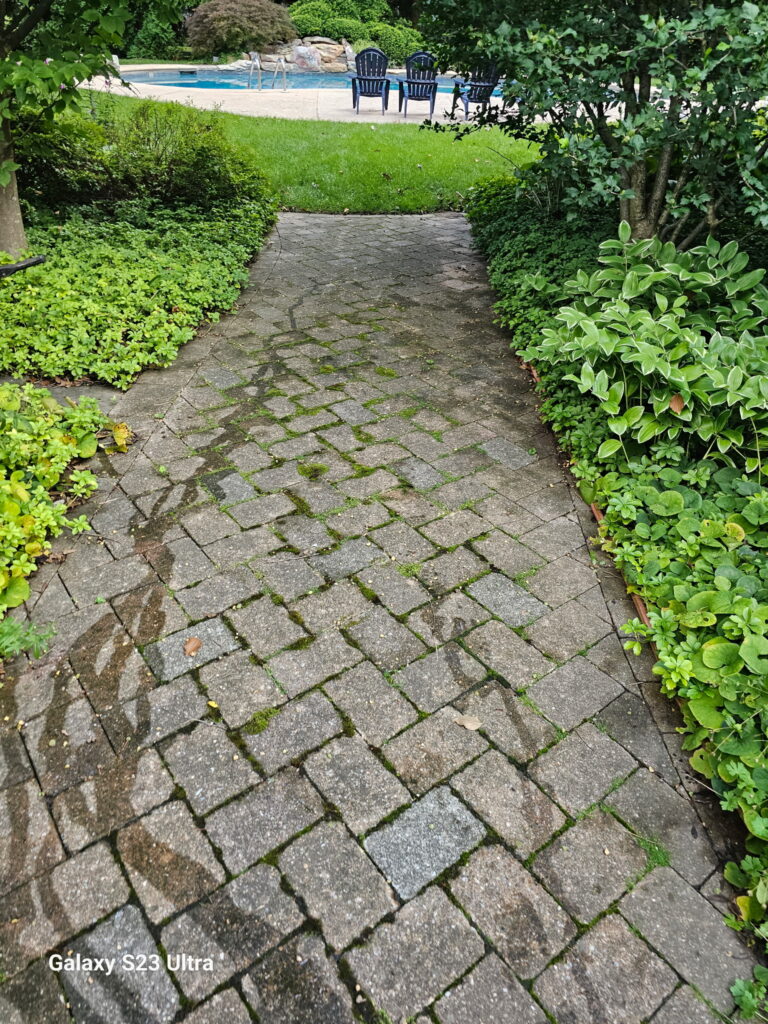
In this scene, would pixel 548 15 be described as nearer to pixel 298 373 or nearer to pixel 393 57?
pixel 298 373

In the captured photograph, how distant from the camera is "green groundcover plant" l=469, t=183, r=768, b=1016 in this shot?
1.93 m

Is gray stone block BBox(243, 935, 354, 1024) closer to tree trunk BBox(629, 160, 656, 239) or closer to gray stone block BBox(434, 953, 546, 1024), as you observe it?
A: gray stone block BBox(434, 953, 546, 1024)

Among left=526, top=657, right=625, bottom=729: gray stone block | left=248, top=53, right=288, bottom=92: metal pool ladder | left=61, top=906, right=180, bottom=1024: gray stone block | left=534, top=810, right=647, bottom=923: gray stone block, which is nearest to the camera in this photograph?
left=61, top=906, right=180, bottom=1024: gray stone block

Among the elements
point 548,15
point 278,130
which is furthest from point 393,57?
point 548,15

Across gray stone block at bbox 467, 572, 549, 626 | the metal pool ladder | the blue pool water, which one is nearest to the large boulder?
the blue pool water

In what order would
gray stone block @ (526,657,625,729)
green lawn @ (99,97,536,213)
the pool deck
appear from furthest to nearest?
the pool deck → green lawn @ (99,97,536,213) → gray stone block @ (526,657,625,729)

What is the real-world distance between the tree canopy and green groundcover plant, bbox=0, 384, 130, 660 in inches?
115

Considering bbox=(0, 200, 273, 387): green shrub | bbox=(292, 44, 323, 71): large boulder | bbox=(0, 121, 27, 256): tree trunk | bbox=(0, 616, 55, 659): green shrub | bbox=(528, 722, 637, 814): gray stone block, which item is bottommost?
bbox=(528, 722, 637, 814): gray stone block

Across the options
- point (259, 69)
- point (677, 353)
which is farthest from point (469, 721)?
point (259, 69)

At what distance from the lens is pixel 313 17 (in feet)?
66.2

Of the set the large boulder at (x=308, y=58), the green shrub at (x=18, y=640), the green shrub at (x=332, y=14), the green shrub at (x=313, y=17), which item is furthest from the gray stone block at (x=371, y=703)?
the green shrub at (x=332, y=14)

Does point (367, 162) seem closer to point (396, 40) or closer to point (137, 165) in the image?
point (137, 165)

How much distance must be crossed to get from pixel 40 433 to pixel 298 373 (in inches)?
62.5

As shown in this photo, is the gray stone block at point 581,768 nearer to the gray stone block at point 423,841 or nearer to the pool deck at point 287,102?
the gray stone block at point 423,841
